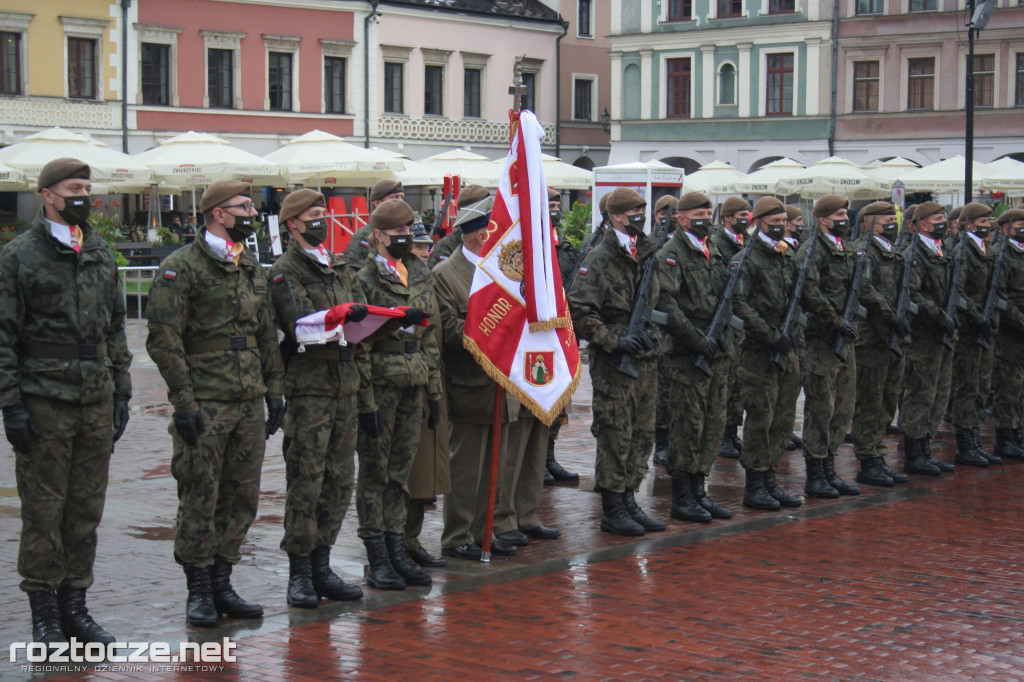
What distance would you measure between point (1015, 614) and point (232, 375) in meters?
4.24

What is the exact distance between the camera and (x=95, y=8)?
3894 centimetres

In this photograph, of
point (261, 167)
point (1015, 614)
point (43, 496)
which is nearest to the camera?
point (43, 496)

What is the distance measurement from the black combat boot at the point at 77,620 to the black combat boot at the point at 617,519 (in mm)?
3675

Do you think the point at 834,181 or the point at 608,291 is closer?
the point at 608,291

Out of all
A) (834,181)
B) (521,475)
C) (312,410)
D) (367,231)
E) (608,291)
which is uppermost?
(834,181)

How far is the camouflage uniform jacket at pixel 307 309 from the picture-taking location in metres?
7.14

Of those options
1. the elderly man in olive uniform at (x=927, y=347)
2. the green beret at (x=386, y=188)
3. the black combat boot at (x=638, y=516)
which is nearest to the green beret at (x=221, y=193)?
the green beret at (x=386, y=188)

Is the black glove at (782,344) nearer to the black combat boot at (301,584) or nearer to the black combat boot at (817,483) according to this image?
the black combat boot at (817,483)

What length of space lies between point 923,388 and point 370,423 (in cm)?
612

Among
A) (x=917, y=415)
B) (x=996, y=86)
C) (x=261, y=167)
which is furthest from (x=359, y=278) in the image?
(x=996, y=86)

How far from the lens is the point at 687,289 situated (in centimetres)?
967

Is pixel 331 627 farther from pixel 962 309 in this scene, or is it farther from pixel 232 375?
pixel 962 309

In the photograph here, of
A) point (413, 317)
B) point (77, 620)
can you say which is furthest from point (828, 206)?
point (77, 620)

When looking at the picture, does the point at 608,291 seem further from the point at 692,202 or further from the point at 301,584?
the point at 301,584
